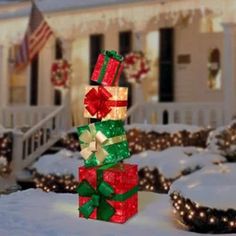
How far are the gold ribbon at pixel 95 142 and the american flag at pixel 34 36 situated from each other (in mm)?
9061

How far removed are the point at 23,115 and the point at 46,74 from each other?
2175 millimetres

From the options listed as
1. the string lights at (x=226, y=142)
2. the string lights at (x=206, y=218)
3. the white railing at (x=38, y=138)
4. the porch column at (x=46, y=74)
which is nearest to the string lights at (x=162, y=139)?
the string lights at (x=226, y=142)

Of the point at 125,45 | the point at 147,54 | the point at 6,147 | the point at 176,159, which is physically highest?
the point at 125,45

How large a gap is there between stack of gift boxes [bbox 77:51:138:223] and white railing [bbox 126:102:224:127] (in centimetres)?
697

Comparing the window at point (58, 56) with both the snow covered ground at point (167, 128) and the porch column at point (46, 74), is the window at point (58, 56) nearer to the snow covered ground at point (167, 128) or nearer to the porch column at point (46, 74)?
the porch column at point (46, 74)

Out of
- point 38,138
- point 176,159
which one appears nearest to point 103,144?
point 176,159

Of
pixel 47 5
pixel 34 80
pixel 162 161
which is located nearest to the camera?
pixel 162 161

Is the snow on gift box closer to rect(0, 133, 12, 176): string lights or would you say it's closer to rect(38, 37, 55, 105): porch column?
rect(0, 133, 12, 176): string lights

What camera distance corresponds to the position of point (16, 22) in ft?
52.2

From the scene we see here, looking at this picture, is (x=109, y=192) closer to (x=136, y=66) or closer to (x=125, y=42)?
(x=136, y=66)

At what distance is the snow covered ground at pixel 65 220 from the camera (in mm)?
4988

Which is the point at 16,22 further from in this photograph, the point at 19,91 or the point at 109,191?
the point at 109,191

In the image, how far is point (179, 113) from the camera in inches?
510

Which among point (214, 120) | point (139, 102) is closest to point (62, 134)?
point (139, 102)
